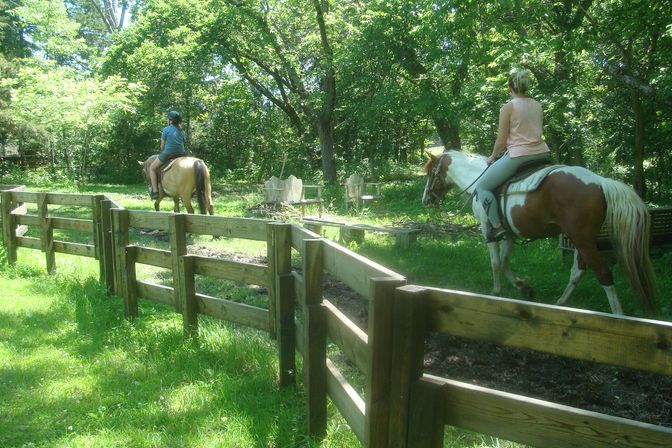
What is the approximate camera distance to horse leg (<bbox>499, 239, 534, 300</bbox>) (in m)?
7.35

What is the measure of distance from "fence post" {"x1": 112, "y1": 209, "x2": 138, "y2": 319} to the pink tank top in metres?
4.73

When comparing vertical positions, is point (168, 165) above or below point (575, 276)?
above

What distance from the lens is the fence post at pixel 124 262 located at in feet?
20.5

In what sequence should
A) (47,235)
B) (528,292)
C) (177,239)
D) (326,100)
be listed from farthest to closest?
(326,100), (47,235), (528,292), (177,239)

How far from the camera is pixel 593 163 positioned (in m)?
18.2

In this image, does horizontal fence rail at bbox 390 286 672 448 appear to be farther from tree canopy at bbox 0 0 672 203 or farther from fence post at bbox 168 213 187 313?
tree canopy at bbox 0 0 672 203

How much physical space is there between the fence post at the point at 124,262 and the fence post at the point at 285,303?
263 cm

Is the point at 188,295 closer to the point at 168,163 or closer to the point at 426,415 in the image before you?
the point at 426,415

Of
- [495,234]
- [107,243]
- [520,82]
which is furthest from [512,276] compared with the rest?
[107,243]

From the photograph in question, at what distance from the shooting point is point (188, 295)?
544cm

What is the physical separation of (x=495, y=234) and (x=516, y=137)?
52.9 inches

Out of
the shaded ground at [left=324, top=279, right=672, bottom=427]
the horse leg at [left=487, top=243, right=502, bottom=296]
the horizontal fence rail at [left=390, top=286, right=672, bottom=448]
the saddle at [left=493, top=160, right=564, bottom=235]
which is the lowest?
the shaded ground at [left=324, top=279, right=672, bottom=427]

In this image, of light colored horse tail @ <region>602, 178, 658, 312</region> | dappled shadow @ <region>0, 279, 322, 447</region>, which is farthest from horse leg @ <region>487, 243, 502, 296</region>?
dappled shadow @ <region>0, 279, 322, 447</region>

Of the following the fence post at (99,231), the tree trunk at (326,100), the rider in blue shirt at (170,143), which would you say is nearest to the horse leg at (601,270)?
the fence post at (99,231)
